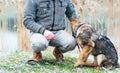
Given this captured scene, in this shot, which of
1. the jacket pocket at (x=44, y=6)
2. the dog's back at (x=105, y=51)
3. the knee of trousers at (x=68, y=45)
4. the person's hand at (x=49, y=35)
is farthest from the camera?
the knee of trousers at (x=68, y=45)

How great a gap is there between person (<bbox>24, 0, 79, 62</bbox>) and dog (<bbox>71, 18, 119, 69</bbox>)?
0.89 feet

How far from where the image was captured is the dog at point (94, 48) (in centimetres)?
523

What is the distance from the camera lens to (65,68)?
17.2 feet

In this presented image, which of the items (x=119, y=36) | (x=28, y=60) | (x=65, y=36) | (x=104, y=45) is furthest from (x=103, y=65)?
(x=119, y=36)

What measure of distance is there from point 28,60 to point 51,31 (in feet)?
1.64

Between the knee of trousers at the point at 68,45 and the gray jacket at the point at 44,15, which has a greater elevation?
the gray jacket at the point at 44,15

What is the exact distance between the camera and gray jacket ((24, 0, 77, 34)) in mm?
5344

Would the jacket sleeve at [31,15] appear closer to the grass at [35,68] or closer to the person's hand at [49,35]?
the person's hand at [49,35]

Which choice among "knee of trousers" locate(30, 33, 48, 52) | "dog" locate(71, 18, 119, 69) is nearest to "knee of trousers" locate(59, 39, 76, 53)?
"dog" locate(71, 18, 119, 69)

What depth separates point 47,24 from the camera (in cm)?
545

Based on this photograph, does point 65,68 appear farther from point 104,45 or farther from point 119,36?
point 119,36

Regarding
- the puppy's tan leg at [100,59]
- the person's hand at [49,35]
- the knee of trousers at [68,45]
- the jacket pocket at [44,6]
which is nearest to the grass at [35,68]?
the puppy's tan leg at [100,59]

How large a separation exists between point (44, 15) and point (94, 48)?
0.80 metres

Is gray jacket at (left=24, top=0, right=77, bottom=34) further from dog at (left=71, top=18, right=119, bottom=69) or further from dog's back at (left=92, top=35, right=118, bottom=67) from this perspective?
dog's back at (left=92, top=35, right=118, bottom=67)
